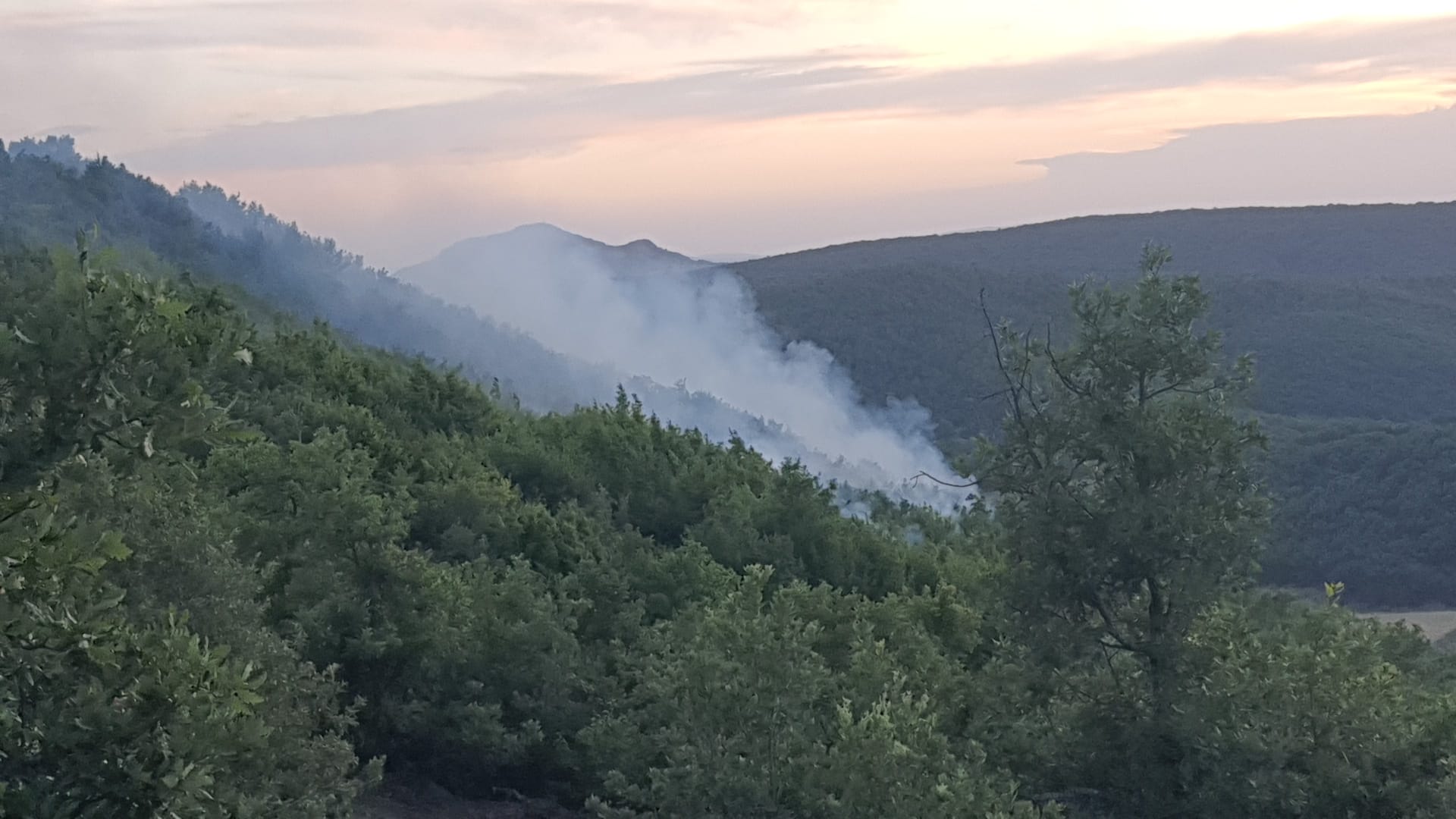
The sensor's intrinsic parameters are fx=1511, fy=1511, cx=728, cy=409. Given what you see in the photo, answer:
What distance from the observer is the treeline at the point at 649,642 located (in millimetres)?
6258

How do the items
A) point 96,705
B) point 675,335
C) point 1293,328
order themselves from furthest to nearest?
point 1293,328
point 675,335
point 96,705

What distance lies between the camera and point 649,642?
16.4 meters

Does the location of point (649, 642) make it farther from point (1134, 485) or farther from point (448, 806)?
point (1134, 485)

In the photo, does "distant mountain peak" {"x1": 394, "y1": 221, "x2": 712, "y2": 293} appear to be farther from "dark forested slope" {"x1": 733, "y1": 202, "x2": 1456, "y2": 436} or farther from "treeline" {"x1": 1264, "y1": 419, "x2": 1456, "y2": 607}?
"treeline" {"x1": 1264, "y1": 419, "x2": 1456, "y2": 607}

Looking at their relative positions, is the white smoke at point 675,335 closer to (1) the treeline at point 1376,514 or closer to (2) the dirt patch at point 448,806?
(1) the treeline at point 1376,514

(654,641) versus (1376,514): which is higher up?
(654,641)

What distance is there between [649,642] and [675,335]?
247ft

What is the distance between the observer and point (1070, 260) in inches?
5408

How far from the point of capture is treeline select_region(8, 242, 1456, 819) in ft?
20.5

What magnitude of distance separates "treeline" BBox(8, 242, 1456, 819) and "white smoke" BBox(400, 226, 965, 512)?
50.0m

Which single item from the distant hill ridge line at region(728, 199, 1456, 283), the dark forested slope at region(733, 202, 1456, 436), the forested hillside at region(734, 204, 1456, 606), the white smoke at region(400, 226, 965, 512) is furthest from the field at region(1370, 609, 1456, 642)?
the distant hill ridge line at region(728, 199, 1456, 283)

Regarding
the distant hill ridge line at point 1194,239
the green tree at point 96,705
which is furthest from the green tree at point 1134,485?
the distant hill ridge line at point 1194,239

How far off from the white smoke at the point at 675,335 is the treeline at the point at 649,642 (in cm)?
5002

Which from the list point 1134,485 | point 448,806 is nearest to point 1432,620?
point 1134,485
